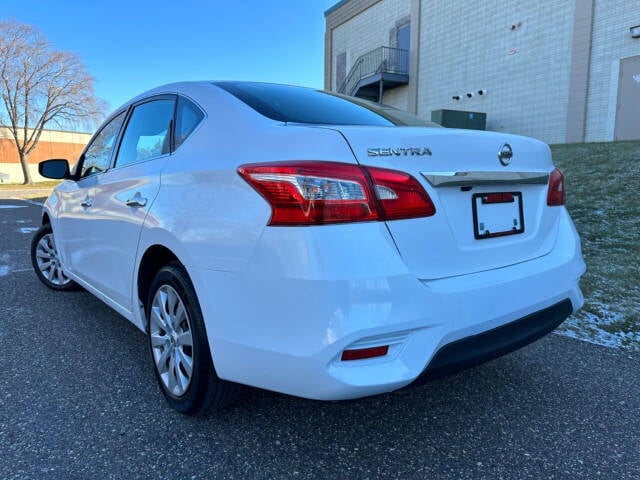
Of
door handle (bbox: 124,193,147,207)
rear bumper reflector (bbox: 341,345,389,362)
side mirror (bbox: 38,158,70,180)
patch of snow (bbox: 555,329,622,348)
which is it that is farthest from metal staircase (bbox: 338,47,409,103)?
rear bumper reflector (bbox: 341,345,389,362)

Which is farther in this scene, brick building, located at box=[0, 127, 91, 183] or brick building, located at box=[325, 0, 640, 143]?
brick building, located at box=[0, 127, 91, 183]

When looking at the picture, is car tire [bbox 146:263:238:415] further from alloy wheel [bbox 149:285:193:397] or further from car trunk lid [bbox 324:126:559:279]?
car trunk lid [bbox 324:126:559:279]

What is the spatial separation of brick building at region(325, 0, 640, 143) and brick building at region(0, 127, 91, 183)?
3021 cm

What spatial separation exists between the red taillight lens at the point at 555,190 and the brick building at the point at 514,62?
12.5m

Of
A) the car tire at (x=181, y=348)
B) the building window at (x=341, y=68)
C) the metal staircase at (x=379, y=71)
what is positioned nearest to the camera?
the car tire at (x=181, y=348)

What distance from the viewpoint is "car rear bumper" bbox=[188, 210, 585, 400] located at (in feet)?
5.09

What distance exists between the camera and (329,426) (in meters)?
2.21

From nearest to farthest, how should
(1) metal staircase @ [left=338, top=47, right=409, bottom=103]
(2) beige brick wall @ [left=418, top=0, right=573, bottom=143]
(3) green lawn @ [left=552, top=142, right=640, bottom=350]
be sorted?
(3) green lawn @ [left=552, top=142, right=640, bottom=350] < (2) beige brick wall @ [left=418, top=0, right=573, bottom=143] < (1) metal staircase @ [left=338, top=47, right=409, bottom=103]

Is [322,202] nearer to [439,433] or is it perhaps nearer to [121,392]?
[439,433]

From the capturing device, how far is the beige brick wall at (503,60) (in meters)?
14.1

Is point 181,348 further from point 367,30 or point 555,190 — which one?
point 367,30

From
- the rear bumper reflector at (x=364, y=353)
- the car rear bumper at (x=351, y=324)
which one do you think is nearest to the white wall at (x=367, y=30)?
the car rear bumper at (x=351, y=324)

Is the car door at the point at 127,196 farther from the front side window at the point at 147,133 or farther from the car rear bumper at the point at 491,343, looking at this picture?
the car rear bumper at the point at 491,343

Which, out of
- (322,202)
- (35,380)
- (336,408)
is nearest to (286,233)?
(322,202)
